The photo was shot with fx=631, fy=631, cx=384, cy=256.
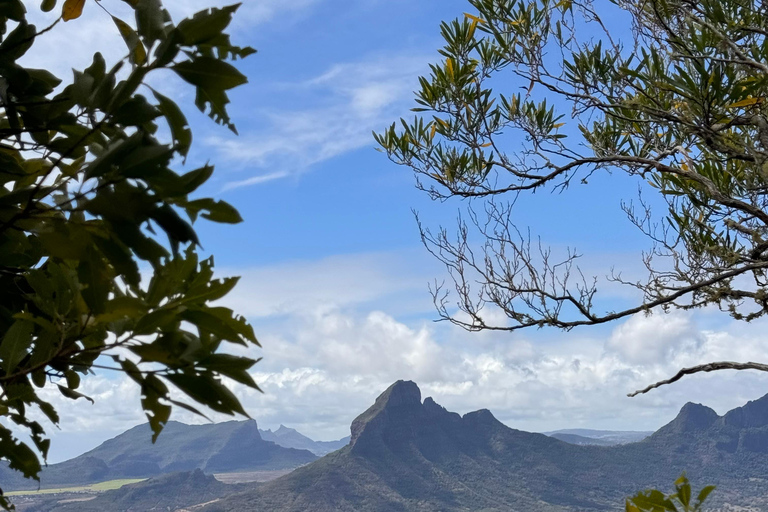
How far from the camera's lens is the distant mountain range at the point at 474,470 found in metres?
103

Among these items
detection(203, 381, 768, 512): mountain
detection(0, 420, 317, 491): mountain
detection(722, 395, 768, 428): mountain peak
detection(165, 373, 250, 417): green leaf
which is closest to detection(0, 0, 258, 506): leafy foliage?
detection(165, 373, 250, 417): green leaf

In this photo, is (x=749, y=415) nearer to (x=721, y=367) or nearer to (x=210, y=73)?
(x=721, y=367)

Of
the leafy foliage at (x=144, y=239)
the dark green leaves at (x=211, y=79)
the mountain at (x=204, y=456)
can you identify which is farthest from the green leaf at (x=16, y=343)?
the mountain at (x=204, y=456)

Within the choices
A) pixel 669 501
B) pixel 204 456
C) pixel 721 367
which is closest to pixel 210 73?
pixel 669 501

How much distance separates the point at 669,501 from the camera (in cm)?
171

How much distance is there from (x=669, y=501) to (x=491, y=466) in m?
123

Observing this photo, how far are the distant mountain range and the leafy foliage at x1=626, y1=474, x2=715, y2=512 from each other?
331 feet

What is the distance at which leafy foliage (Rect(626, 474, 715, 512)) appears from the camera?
1670 millimetres

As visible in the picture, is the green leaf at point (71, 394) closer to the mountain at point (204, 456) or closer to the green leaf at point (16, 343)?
the green leaf at point (16, 343)

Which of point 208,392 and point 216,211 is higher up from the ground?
point 216,211

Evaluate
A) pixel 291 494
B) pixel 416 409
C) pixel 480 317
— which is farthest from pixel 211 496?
pixel 480 317

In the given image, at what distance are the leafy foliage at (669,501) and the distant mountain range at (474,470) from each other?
101 m

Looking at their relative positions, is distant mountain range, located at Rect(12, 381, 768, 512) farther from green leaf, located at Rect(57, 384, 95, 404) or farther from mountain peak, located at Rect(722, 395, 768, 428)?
green leaf, located at Rect(57, 384, 95, 404)

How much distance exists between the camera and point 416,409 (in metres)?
126
